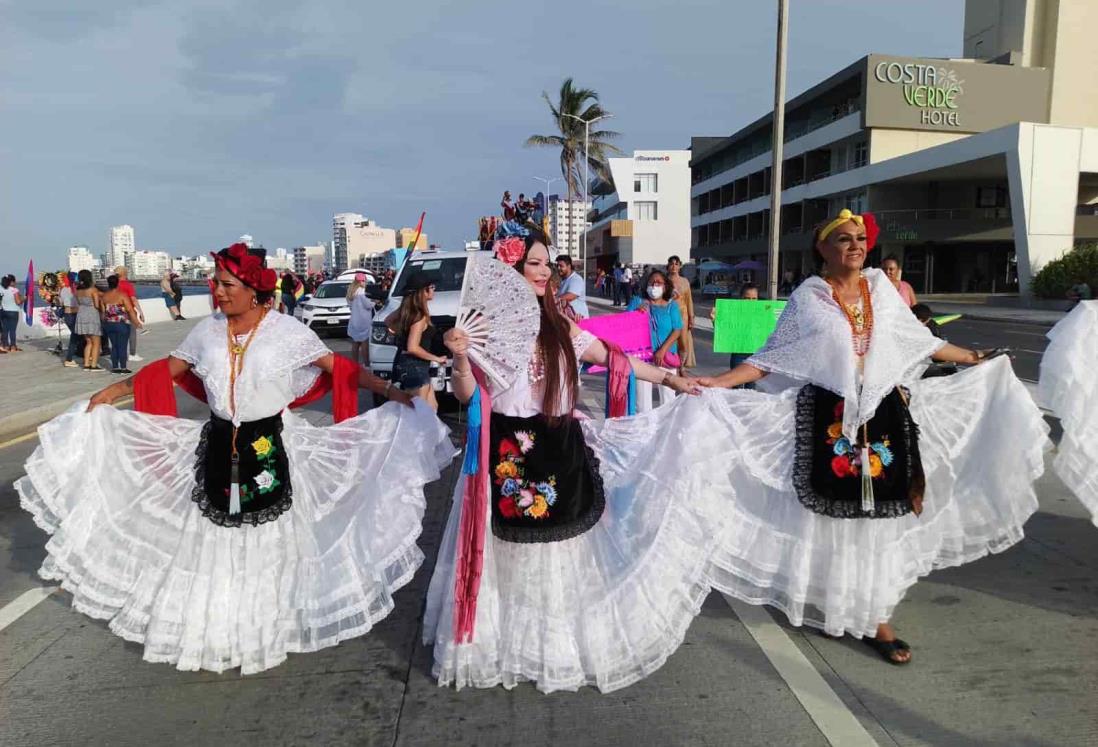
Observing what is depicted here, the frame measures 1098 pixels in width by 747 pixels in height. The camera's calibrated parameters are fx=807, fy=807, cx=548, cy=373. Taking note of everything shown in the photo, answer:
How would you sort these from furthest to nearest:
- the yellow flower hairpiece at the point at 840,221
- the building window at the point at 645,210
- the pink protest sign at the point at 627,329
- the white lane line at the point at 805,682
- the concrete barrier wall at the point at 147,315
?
the building window at the point at 645,210 < the concrete barrier wall at the point at 147,315 < the pink protest sign at the point at 627,329 < the yellow flower hairpiece at the point at 840,221 < the white lane line at the point at 805,682

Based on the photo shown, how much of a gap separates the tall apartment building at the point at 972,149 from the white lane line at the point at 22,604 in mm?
35948

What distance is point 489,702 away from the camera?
11.1ft

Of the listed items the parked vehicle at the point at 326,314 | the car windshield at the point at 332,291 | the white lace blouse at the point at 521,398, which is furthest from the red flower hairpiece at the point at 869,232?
the car windshield at the point at 332,291

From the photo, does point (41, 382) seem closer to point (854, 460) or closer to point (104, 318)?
point (104, 318)

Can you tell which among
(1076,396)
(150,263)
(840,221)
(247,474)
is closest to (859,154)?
(1076,396)

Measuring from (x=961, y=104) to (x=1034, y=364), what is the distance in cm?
3597

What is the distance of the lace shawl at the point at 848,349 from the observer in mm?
3752

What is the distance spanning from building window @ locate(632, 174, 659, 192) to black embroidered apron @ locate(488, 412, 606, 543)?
279 feet

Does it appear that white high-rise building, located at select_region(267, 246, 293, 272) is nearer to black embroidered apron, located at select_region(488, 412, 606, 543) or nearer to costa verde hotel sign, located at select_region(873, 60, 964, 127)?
black embroidered apron, located at select_region(488, 412, 606, 543)

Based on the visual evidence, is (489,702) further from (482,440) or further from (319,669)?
(482,440)

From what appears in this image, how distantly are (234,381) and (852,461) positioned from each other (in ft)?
9.59

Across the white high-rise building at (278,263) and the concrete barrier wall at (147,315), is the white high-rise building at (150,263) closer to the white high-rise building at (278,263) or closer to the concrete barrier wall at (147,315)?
the white high-rise building at (278,263)

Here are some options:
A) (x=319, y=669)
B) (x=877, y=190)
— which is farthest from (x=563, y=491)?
(x=877, y=190)

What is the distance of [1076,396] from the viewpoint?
413 cm
